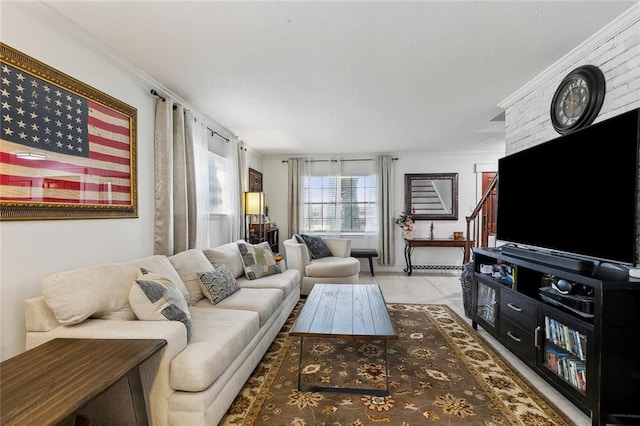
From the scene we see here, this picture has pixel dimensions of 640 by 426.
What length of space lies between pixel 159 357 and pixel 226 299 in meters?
1.09

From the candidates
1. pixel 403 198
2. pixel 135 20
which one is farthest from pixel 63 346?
pixel 403 198

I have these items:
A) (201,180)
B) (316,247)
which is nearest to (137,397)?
(201,180)

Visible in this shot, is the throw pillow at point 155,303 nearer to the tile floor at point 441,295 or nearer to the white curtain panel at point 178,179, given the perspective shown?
the white curtain panel at point 178,179

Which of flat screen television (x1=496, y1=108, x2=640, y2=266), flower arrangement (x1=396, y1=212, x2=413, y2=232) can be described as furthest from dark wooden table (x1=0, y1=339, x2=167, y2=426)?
flower arrangement (x1=396, y1=212, x2=413, y2=232)

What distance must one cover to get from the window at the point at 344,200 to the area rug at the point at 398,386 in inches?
131

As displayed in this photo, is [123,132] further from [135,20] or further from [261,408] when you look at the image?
[261,408]

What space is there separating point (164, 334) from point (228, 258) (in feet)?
5.48

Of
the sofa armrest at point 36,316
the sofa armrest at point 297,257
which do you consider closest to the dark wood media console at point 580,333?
the sofa armrest at point 297,257

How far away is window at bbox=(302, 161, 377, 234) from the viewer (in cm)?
609

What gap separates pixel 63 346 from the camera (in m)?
1.45

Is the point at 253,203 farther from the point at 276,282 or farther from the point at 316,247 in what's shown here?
the point at 276,282

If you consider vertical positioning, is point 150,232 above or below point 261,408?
above

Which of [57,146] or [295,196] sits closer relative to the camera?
[57,146]

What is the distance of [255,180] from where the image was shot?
5609mm
